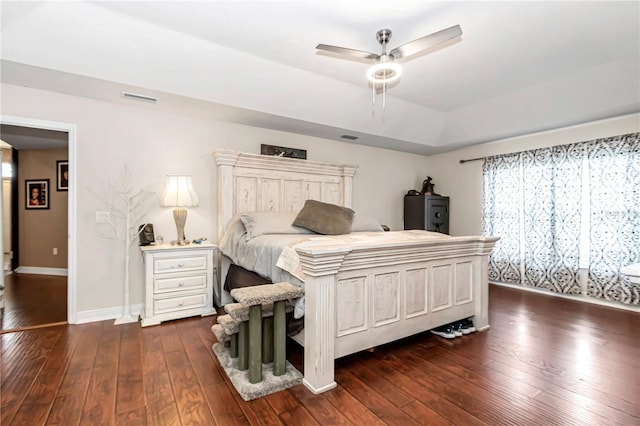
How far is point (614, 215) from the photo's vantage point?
11.8 ft

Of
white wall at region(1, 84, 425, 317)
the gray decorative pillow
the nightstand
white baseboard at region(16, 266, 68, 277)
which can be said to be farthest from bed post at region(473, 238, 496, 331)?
white baseboard at region(16, 266, 68, 277)

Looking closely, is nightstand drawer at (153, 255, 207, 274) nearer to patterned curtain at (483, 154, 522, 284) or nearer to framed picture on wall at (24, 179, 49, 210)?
framed picture on wall at (24, 179, 49, 210)

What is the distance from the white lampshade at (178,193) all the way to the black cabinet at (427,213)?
3738 millimetres

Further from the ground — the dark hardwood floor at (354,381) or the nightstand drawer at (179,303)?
the nightstand drawer at (179,303)

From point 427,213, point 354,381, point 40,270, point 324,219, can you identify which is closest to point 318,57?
point 324,219

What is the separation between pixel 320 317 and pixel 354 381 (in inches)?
21.3

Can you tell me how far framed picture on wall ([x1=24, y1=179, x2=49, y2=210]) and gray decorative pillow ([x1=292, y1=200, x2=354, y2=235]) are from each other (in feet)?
16.7

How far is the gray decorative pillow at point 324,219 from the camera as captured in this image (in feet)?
11.1

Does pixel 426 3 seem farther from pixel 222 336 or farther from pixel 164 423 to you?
pixel 164 423

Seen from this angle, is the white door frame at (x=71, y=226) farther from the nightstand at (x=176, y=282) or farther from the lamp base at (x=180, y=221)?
the lamp base at (x=180, y=221)

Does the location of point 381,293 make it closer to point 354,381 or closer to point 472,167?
point 354,381

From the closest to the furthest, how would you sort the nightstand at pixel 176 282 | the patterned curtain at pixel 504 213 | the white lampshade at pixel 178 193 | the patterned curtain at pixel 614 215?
1. the nightstand at pixel 176 282
2. the white lampshade at pixel 178 193
3. the patterned curtain at pixel 614 215
4. the patterned curtain at pixel 504 213

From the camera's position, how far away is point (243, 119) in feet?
12.4

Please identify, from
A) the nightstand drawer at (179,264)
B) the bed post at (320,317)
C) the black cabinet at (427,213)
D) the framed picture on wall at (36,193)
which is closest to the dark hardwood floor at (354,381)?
the bed post at (320,317)
